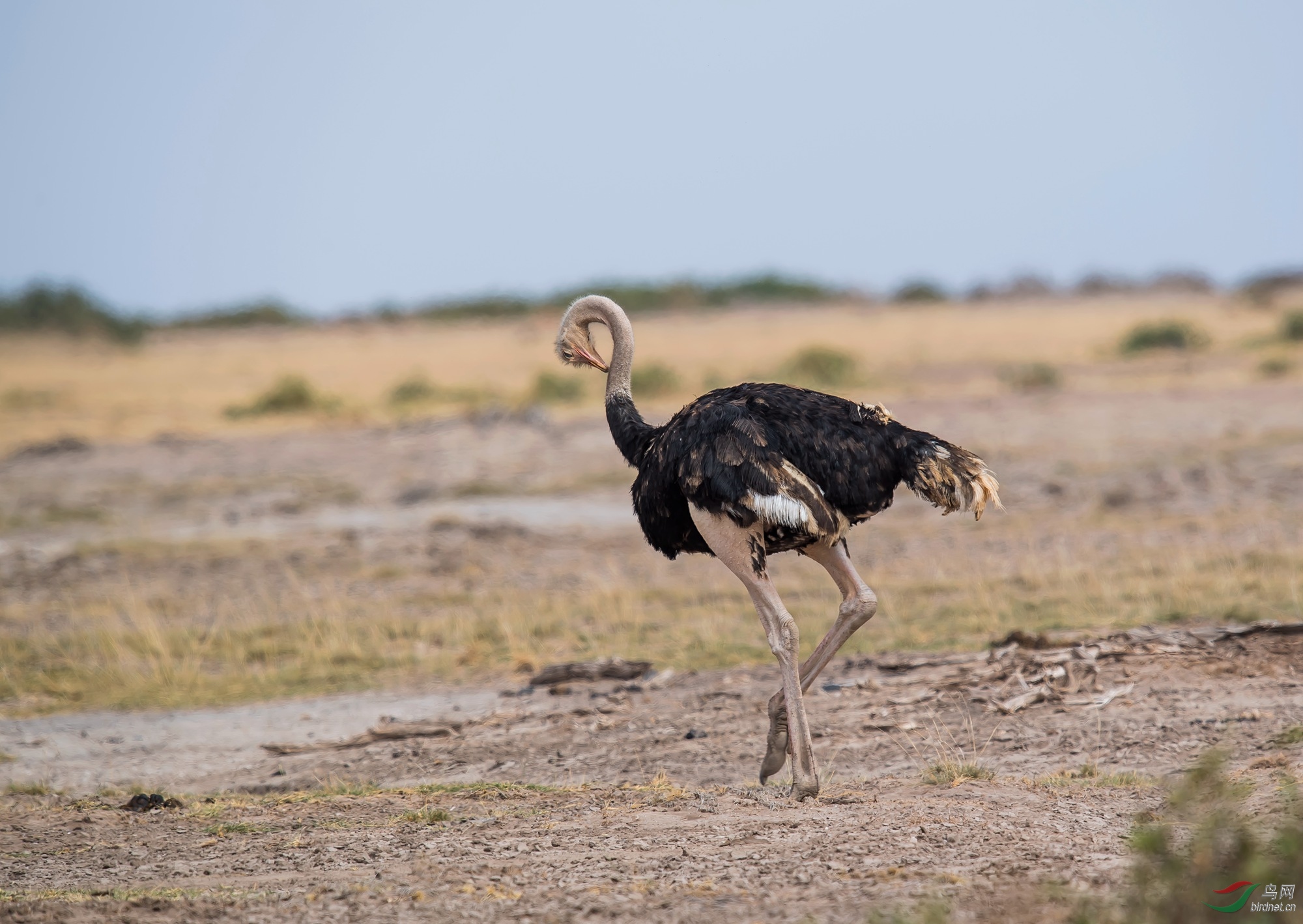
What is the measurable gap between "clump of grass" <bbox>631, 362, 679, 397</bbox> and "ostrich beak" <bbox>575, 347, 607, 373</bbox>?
71.7ft

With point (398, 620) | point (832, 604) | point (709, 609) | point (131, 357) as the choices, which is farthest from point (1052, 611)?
point (131, 357)

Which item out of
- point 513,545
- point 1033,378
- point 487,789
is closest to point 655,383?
point 1033,378

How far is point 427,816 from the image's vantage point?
5.87 metres

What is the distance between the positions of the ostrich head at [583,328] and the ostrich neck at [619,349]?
0.05ft

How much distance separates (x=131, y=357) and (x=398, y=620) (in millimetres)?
37473

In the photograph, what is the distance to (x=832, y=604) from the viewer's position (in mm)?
10883

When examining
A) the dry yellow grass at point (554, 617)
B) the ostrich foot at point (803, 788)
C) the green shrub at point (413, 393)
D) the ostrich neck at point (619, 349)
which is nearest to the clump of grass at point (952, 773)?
the ostrich foot at point (803, 788)

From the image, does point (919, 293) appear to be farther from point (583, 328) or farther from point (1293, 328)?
point (583, 328)

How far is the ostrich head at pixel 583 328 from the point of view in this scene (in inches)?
280

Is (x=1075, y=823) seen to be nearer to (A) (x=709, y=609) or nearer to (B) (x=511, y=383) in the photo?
(A) (x=709, y=609)

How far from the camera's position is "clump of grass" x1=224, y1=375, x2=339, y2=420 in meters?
28.1

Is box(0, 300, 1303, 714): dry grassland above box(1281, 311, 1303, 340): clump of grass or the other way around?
the other way around

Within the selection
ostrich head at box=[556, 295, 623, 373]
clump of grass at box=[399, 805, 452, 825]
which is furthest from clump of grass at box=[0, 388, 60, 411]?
clump of grass at box=[399, 805, 452, 825]

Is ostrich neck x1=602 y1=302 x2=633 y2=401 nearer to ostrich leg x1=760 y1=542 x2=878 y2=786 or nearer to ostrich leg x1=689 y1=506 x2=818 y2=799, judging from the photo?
ostrich leg x1=689 y1=506 x2=818 y2=799
